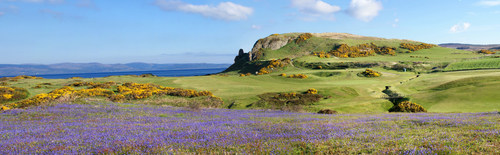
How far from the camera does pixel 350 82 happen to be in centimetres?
5044

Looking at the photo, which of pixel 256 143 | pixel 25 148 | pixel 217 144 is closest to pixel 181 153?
pixel 217 144

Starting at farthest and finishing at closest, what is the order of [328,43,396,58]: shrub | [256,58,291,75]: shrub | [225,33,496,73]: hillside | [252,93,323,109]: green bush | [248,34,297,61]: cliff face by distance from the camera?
[248,34,297,61]: cliff face
[328,43,396,58]: shrub
[225,33,496,73]: hillside
[256,58,291,75]: shrub
[252,93,323,109]: green bush

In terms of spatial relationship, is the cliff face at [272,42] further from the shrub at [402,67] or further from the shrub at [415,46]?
the shrub at [402,67]

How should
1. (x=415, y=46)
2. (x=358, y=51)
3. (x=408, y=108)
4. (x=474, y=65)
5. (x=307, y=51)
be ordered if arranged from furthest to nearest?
(x=415, y=46) < (x=307, y=51) < (x=358, y=51) < (x=474, y=65) < (x=408, y=108)

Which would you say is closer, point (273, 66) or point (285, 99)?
point (285, 99)

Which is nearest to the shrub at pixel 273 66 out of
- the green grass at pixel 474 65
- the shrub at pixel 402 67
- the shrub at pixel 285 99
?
the shrub at pixel 402 67

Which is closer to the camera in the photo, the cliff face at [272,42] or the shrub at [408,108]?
the shrub at [408,108]

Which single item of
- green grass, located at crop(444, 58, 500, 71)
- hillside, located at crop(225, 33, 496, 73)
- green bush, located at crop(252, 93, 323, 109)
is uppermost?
hillside, located at crop(225, 33, 496, 73)

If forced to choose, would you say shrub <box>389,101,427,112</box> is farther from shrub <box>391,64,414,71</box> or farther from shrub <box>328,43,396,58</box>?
shrub <box>328,43,396,58</box>

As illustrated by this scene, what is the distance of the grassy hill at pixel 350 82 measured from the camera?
1073 inches

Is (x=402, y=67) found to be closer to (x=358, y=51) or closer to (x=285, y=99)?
(x=358, y=51)

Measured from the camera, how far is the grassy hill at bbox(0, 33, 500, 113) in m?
27.3

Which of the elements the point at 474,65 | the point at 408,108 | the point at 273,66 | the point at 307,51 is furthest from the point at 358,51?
the point at 408,108

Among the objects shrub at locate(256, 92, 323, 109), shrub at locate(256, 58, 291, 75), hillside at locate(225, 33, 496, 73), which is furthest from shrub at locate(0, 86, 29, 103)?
hillside at locate(225, 33, 496, 73)
